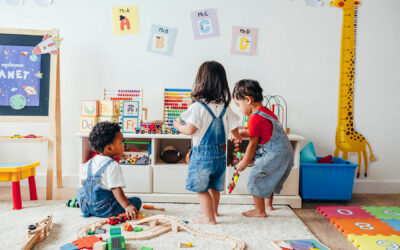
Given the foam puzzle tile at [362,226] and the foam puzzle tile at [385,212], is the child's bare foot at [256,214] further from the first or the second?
the foam puzzle tile at [385,212]

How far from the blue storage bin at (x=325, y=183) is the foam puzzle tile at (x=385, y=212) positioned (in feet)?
0.67

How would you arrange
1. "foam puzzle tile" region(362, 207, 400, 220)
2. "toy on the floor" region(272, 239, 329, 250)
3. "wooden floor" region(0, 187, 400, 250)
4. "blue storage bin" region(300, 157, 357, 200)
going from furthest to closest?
"blue storage bin" region(300, 157, 357, 200) → "foam puzzle tile" region(362, 207, 400, 220) → "wooden floor" region(0, 187, 400, 250) → "toy on the floor" region(272, 239, 329, 250)

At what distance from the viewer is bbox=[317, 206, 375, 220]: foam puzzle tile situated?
2031 millimetres

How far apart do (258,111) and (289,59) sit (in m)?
0.96

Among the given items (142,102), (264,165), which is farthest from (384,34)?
(142,102)

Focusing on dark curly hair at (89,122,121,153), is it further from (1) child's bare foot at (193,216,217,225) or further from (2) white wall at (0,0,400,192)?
(2) white wall at (0,0,400,192)

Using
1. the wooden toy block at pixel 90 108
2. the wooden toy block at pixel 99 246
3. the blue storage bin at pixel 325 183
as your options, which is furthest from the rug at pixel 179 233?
the wooden toy block at pixel 90 108

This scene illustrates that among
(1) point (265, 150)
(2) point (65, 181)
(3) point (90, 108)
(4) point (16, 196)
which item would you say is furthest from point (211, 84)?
(2) point (65, 181)

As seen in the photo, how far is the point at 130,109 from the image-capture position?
2391 mm

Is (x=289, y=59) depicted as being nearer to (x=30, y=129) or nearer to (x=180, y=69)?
(x=180, y=69)

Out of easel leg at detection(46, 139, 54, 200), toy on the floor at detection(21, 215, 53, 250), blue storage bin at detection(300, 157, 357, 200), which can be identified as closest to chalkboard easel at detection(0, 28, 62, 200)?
easel leg at detection(46, 139, 54, 200)

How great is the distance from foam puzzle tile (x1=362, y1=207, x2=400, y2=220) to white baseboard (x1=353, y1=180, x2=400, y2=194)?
19.4 inches

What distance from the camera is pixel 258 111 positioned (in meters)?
1.95

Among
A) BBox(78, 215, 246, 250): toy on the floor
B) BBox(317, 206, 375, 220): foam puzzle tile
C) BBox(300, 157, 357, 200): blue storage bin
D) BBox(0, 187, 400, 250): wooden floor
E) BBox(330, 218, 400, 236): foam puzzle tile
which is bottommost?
BBox(0, 187, 400, 250): wooden floor
